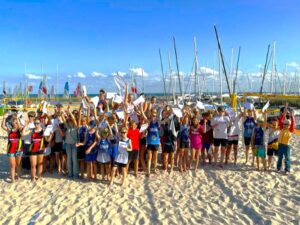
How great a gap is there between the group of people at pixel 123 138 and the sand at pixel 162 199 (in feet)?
1.61

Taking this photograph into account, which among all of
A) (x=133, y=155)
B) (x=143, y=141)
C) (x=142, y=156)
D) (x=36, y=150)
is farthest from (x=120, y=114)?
(x=36, y=150)

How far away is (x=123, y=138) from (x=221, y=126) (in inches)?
122

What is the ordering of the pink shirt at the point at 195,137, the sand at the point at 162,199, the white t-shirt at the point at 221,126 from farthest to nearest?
the white t-shirt at the point at 221,126
the pink shirt at the point at 195,137
the sand at the point at 162,199

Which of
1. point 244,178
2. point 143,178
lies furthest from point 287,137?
point 143,178

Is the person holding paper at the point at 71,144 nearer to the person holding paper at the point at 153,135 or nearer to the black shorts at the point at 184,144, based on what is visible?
Result: the person holding paper at the point at 153,135

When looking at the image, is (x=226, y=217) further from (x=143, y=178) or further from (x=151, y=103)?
(x=151, y=103)

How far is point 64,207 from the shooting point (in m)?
6.01

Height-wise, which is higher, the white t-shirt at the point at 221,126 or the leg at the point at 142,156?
the white t-shirt at the point at 221,126

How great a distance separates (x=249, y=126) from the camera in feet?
28.2

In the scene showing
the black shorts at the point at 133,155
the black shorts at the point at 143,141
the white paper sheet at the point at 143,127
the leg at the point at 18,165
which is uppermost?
the white paper sheet at the point at 143,127

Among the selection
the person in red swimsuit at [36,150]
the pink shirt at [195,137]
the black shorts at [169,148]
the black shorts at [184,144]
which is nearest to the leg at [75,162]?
the person in red swimsuit at [36,150]

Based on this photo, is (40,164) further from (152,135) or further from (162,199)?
(162,199)

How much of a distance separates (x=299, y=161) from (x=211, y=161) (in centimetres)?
274

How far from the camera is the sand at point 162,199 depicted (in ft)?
17.9
